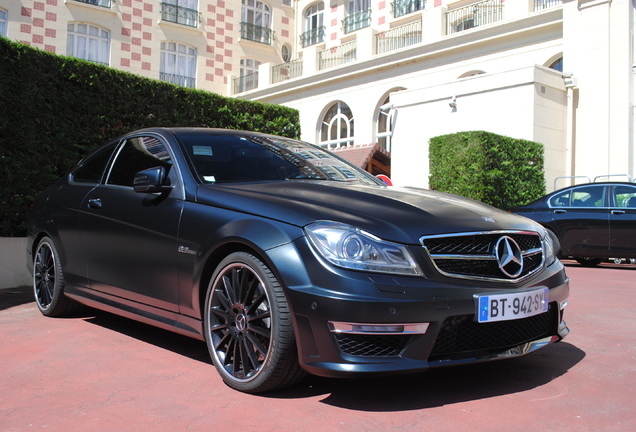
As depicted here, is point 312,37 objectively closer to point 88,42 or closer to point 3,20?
point 88,42

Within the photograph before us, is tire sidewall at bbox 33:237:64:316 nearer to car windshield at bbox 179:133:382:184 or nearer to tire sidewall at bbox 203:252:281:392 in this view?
car windshield at bbox 179:133:382:184

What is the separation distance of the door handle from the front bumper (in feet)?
7.11

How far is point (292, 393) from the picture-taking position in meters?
3.32

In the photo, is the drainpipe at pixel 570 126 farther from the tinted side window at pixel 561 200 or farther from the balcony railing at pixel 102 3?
the balcony railing at pixel 102 3

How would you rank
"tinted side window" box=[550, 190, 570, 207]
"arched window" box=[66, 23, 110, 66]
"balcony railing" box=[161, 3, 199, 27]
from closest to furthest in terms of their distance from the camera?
1. "tinted side window" box=[550, 190, 570, 207]
2. "arched window" box=[66, 23, 110, 66]
3. "balcony railing" box=[161, 3, 199, 27]

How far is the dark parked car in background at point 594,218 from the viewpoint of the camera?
399 inches

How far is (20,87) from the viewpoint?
7688mm

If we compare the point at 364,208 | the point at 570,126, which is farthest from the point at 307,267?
the point at 570,126

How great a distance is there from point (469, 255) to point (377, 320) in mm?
639

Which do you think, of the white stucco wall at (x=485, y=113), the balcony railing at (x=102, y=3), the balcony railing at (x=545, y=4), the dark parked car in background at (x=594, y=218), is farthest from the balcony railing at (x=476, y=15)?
the balcony railing at (x=102, y=3)

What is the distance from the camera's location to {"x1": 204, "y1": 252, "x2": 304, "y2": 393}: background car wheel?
3.13 meters

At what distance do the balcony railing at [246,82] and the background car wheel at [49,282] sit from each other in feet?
85.9

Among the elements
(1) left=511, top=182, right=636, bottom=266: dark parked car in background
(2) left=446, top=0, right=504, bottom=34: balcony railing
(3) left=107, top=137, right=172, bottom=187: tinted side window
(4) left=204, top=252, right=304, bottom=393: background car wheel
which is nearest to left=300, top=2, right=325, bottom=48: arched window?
(2) left=446, top=0, right=504, bottom=34: balcony railing

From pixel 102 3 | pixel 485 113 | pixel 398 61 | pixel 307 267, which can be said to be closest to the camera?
pixel 307 267
